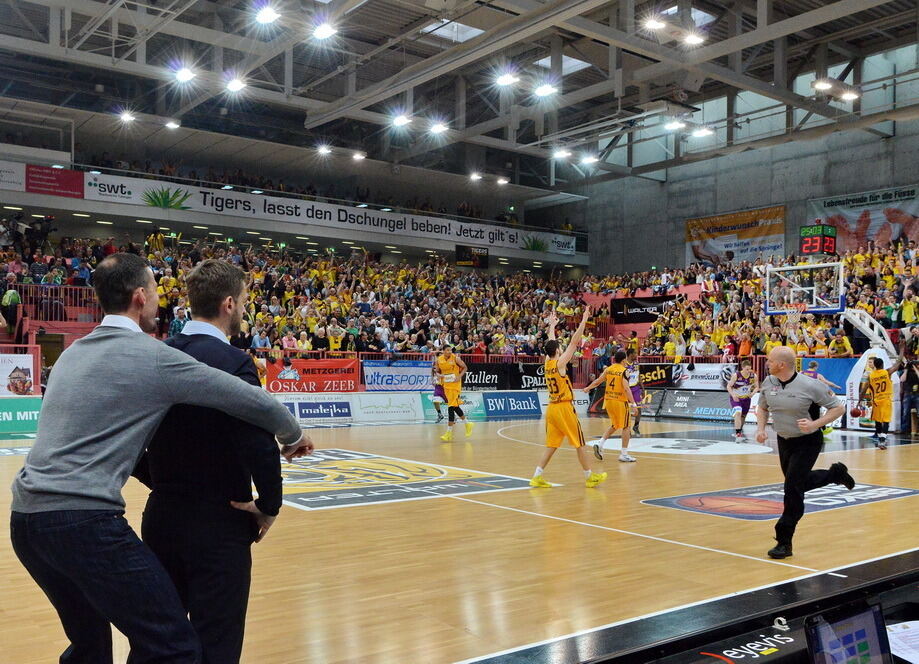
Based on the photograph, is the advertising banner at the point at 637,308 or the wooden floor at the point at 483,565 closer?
the wooden floor at the point at 483,565

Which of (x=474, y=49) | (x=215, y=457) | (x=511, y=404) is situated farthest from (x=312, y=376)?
(x=215, y=457)

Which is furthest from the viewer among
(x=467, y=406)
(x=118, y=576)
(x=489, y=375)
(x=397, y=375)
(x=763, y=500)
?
(x=489, y=375)

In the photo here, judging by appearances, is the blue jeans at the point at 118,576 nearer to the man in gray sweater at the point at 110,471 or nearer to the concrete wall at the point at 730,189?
the man in gray sweater at the point at 110,471

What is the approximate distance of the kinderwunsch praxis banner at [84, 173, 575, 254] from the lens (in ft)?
103

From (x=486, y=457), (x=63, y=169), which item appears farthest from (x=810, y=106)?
(x=63, y=169)

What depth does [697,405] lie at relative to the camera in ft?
80.8

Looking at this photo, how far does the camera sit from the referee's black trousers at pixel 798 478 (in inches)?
266

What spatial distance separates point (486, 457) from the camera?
46.9ft

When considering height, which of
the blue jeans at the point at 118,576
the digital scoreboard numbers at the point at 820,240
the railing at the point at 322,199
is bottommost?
the blue jeans at the point at 118,576

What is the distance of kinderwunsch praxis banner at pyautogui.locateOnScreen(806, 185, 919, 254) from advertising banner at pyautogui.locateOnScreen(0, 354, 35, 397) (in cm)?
2971

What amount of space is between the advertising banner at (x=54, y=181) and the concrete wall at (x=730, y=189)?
1040 inches

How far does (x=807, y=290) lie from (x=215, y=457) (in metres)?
22.9

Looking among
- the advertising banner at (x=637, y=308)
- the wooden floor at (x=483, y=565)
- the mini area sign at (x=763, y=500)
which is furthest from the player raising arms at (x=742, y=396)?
the advertising banner at (x=637, y=308)

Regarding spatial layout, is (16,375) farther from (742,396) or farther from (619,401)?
(742,396)
